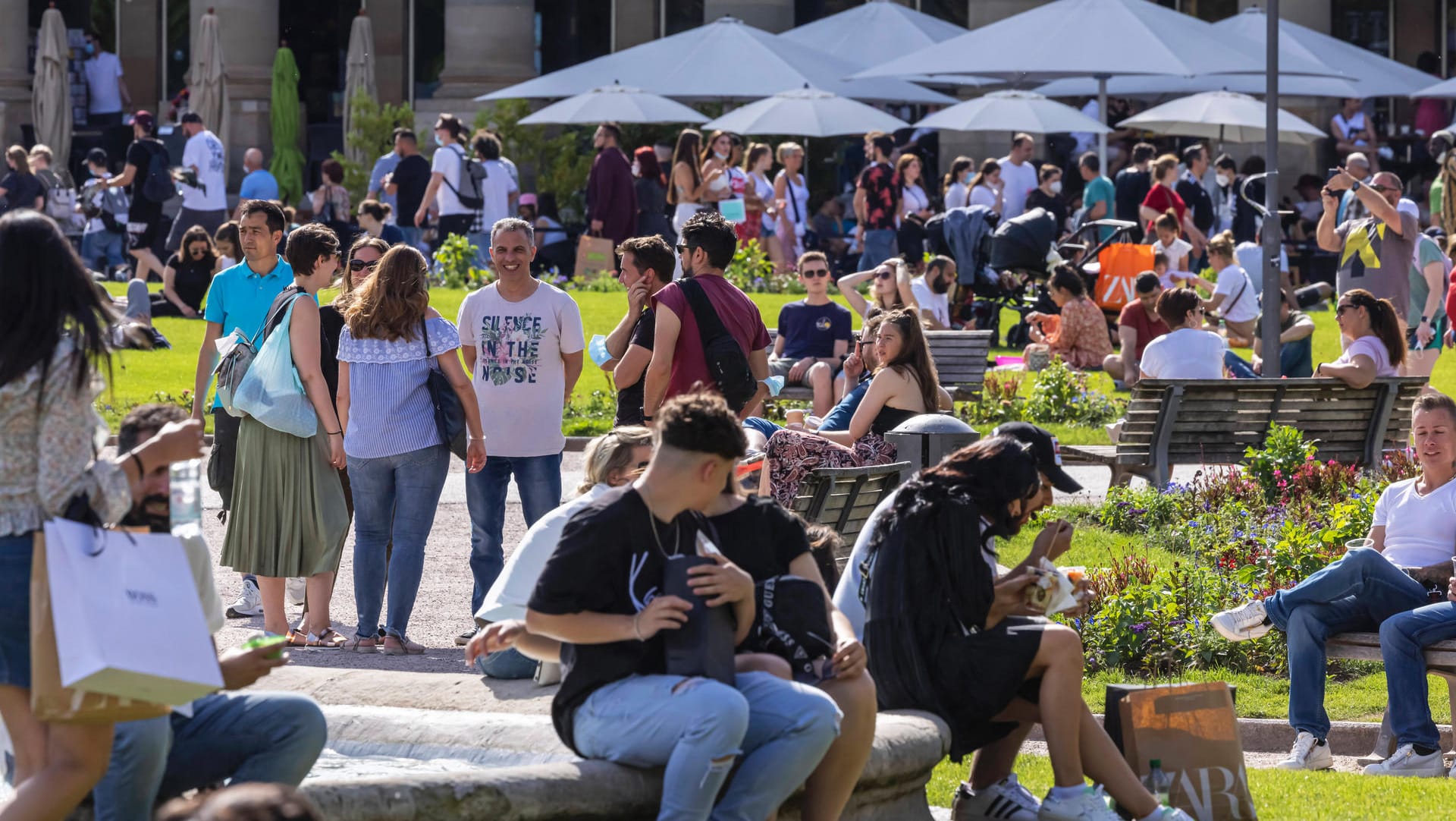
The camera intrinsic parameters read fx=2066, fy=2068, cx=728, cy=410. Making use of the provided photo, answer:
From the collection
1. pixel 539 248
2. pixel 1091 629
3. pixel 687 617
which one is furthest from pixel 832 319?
pixel 539 248

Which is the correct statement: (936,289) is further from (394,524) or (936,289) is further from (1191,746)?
(1191,746)

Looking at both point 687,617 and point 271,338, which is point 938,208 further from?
point 687,617

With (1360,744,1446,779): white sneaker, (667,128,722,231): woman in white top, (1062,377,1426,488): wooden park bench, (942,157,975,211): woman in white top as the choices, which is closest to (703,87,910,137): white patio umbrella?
(942,157,975,211): woman in white top

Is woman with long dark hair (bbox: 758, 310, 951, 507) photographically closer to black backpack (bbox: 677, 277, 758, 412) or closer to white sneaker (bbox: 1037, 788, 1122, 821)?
black backpack (bbox: 677, 277, 758, 412)

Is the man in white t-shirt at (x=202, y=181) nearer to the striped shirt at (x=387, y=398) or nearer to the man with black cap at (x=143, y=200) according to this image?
the man with black cap at (x=143, y=200)

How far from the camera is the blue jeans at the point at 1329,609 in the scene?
6.82 metres

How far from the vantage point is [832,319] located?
13.4 m

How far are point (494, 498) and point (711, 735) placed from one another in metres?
3.77

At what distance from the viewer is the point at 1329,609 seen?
6.94m

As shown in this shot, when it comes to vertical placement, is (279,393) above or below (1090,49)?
below

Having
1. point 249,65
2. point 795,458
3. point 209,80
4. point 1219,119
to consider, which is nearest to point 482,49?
Answer: point 249,65

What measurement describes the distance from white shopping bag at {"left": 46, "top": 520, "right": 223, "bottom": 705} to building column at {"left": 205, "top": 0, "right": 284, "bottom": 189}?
86.8 ft

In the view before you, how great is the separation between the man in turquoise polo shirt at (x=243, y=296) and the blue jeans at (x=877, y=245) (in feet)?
40.3

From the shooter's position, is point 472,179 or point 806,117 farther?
point 806,117
